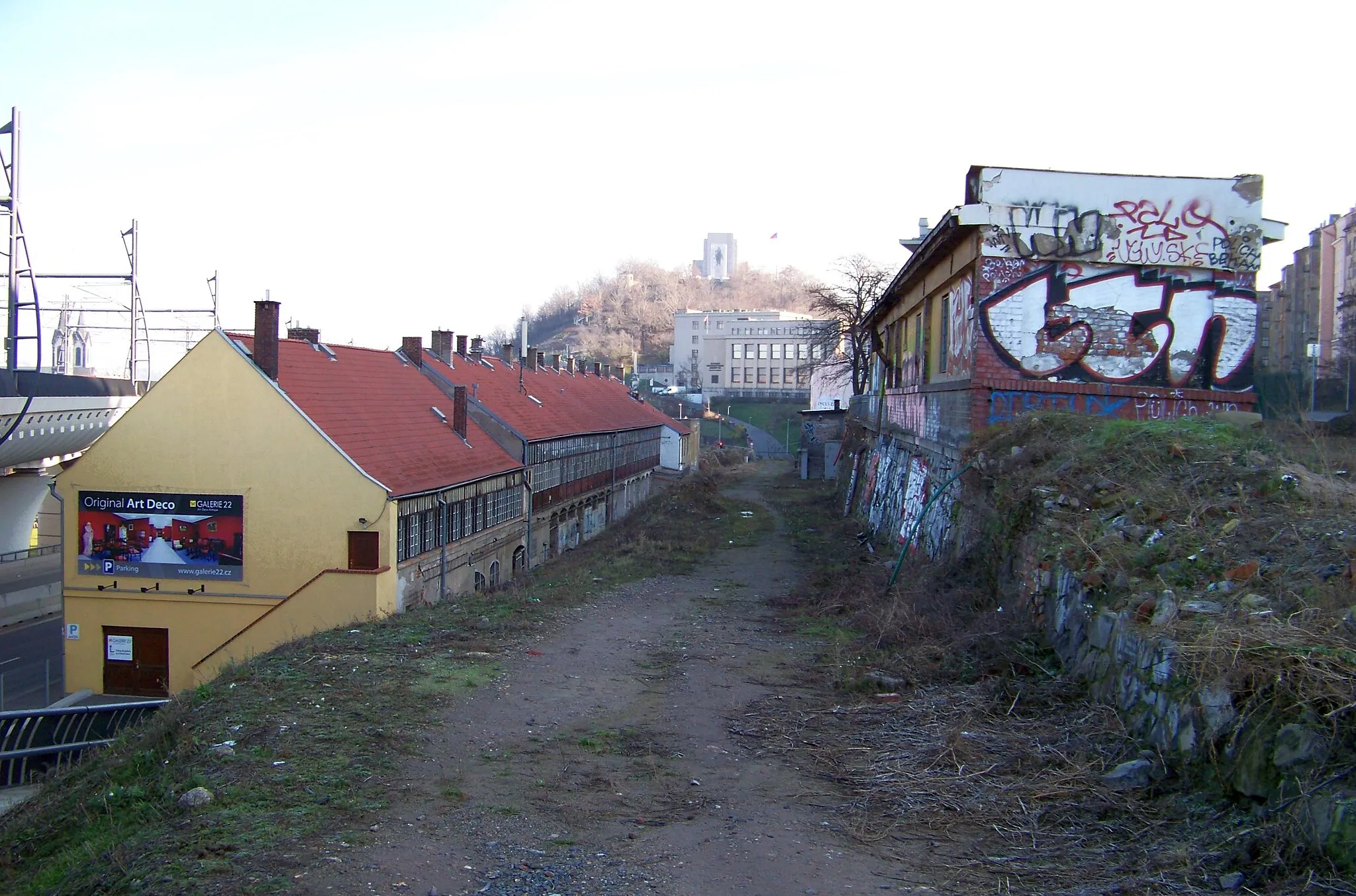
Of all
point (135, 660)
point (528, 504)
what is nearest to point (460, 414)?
point (528, 504)

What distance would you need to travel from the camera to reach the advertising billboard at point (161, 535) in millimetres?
22266

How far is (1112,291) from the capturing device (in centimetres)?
1502

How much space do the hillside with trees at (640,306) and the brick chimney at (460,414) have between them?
80.6 meters

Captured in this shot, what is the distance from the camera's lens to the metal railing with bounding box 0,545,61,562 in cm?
3641

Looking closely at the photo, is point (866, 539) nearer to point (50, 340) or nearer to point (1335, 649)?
point (1335, 649)

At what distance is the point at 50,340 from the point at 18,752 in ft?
90.8

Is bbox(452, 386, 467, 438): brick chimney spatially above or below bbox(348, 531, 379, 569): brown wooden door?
above

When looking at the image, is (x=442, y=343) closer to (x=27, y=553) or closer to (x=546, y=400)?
(x=546, y=400)

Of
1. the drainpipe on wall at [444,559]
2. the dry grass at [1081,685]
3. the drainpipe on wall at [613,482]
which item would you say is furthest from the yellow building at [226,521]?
the drainpipe on wall at [613,482]

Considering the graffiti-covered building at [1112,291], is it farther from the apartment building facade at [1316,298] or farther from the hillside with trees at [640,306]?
the hillside with trees at [640,306]

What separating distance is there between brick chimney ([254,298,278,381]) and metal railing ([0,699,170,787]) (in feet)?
26.4

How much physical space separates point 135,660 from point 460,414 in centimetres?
1048

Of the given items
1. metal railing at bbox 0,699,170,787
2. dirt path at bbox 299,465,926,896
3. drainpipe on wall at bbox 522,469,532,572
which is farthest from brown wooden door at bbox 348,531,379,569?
dirt path at bbox 299,465,926,896

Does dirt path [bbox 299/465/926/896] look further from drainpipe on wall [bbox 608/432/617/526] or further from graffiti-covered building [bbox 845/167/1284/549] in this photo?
drainpipe on wall [bbox 608/432/617/526]
